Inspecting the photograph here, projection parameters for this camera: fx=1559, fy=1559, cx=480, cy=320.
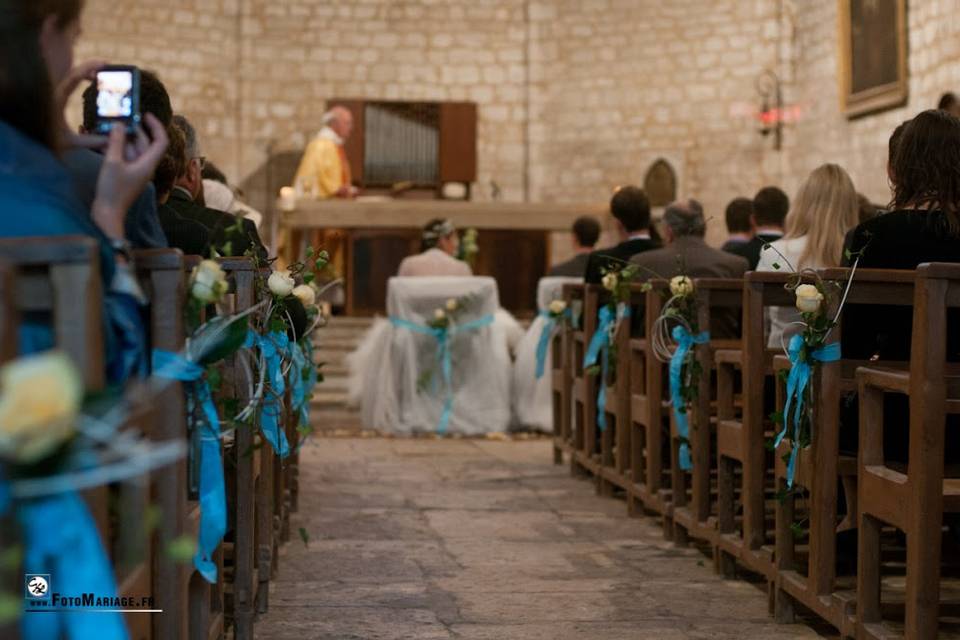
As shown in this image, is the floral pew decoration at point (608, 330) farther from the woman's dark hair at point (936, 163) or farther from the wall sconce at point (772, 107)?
the wall sconce at point (772, 107)

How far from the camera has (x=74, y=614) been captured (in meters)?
1.88

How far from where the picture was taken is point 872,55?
11.2 meters

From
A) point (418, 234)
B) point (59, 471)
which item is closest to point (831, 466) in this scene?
point (59, 471)

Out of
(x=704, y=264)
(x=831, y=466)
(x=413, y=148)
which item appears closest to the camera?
(x=831, y=466)

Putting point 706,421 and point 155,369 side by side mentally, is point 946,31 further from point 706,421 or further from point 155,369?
point 155,369

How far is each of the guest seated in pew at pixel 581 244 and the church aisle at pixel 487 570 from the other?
196 cm

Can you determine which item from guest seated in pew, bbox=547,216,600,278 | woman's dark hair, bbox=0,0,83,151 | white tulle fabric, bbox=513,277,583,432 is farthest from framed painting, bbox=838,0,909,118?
woman's dark hair, bbox=0,0,83,151

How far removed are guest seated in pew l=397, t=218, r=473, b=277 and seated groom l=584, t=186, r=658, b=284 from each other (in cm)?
253

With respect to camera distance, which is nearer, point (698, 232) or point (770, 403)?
point (770, 403)

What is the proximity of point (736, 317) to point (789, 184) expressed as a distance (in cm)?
776

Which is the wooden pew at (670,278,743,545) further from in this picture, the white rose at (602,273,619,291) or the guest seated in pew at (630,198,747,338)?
the white rose at (602,273,619,291)

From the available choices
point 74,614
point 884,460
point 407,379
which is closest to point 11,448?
point 74,614

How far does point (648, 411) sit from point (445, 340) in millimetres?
3518

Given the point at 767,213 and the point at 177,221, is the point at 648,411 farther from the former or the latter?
the point at 177,221
